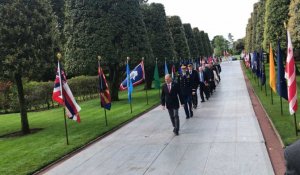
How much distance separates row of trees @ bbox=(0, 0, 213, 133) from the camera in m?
16.2

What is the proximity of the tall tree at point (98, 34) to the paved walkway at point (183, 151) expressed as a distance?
11.6 meters

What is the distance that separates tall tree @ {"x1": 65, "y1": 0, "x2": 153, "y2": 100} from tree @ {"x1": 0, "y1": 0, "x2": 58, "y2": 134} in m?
9.47

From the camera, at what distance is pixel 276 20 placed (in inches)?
1257

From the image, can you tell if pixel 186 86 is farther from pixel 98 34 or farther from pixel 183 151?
pixel 98 34

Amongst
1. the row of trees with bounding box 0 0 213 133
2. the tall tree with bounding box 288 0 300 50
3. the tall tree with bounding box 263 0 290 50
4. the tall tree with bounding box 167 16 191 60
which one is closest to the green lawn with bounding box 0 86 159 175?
the row of trees with bounding box 0 0 213 133

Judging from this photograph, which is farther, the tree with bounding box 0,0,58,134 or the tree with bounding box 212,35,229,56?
the tree with bounding box 212,35,229,56

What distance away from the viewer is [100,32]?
27.0 m

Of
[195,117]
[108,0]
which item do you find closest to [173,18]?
[108,0]

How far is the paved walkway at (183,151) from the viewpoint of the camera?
9.00 meters

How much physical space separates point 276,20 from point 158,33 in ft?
36.2

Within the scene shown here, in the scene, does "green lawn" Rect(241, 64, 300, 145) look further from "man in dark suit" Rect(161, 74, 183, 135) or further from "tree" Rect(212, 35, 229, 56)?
"tree" Rect(212, 35, 229, 56)

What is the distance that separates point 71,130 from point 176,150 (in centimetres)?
708

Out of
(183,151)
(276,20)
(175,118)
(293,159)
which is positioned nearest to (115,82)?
(276,20)

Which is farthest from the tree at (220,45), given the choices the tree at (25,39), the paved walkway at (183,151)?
the paved walkway at (183,151)
